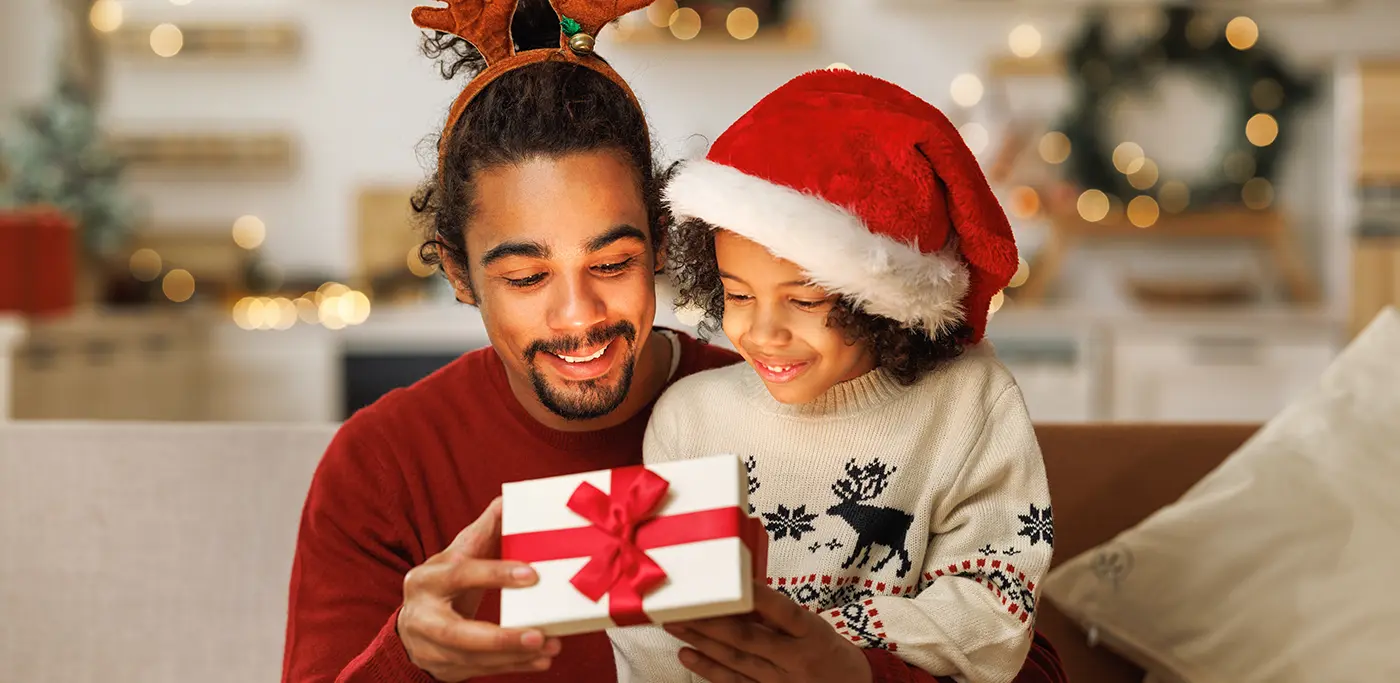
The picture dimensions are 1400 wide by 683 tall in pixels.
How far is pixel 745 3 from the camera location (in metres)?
5.10

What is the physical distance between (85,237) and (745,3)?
254 centimetres

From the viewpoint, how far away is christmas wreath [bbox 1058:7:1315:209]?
493 cm

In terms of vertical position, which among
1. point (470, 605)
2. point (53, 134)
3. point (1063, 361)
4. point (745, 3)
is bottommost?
point (1063, 361)

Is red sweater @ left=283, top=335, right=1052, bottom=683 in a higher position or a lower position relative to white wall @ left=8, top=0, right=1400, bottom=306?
lower

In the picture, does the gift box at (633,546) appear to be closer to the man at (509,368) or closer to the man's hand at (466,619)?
the man's hand at (466,619)

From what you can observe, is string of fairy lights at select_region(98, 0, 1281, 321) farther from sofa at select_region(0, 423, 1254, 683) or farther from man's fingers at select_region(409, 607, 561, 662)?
man's fingers at select_region(409, 607, 561, 662)

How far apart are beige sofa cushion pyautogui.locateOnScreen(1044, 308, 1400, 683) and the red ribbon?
2.35 ft

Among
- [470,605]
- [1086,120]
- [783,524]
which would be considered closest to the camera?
[470,605]

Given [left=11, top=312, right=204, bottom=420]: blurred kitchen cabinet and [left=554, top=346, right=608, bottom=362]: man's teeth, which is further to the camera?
[left=11, top=312, right=204, bottom=420]: blurred kitchen cabinet

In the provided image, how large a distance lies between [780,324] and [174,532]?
0.95 meters

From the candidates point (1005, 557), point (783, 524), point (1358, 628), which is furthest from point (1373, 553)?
point (783, 524)

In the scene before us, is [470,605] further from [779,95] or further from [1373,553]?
[1373,553]

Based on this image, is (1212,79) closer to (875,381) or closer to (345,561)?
(875,381)

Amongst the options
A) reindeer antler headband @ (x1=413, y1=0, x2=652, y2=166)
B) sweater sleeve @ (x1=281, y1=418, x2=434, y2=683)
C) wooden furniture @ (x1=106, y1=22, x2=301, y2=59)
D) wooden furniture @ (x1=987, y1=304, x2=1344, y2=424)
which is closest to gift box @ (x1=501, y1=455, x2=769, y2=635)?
sweater sleeve @ (x1=281, y1=418, x2=434, y2=683)
